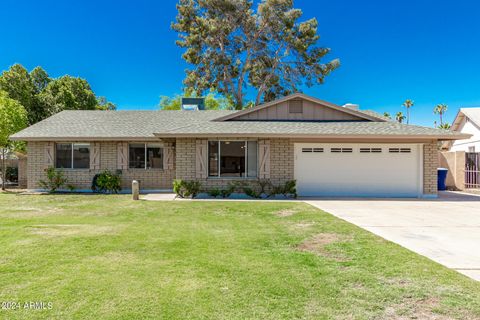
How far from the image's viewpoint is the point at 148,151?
50.2 feet

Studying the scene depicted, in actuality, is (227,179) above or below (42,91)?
below

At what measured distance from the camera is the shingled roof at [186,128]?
1265 cm

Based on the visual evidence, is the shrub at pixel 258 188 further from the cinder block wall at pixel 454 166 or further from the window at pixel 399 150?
the cinder block wall at pixel 454 166

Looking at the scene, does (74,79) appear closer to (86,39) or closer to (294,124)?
(86,39)

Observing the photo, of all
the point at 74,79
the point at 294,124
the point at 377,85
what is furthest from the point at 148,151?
the point at 377,85

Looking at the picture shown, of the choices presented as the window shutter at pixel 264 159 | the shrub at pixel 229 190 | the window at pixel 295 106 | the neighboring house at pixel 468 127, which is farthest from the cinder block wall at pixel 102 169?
the neighboring house at pixel 468 127

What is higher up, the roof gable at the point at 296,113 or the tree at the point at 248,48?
the tree at the point at 248,48

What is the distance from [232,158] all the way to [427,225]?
25.0ft

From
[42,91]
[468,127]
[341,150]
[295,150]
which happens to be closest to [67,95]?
[42,91]

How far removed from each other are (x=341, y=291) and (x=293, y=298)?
2.00ft

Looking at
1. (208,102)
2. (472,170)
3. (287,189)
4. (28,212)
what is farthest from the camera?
(208,102)

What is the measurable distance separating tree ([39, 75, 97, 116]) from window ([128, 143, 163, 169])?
18713mm

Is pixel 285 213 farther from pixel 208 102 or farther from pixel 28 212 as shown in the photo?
pixel 208 102

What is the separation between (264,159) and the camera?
13133 millimetres
